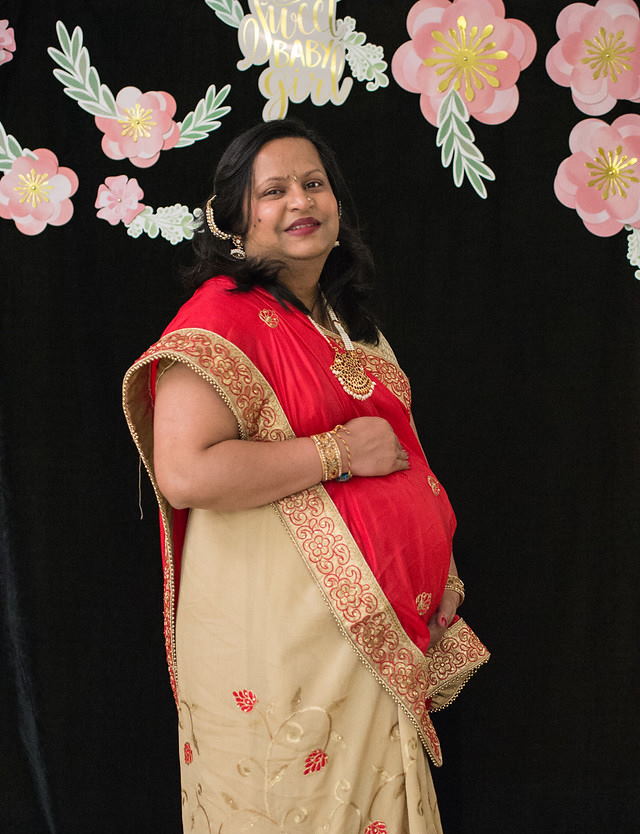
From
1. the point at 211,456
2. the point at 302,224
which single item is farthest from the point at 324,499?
the point at 302,224

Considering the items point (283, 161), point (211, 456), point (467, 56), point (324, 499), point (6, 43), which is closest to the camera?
point (211, 456)

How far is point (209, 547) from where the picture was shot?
156 centimetres

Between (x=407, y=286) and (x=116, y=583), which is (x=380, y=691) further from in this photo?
(x=407, y=286)

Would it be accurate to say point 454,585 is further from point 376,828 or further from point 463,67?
point 463,67

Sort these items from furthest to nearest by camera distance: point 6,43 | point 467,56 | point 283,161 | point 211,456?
point 467,56, point 6,43, point 283,161, point 211,456

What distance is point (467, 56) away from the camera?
2.32m

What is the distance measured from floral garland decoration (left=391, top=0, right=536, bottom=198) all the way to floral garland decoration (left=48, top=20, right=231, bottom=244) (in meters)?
0.50

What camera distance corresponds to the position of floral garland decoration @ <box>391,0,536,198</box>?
7.56ft

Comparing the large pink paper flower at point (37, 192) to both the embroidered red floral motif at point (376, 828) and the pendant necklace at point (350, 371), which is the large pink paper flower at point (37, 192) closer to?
the pendant necklace at point (350, 371)

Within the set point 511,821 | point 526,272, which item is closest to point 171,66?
point 526,272

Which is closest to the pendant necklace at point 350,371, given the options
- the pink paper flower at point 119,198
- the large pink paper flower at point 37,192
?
the pink paper flower at point 119,198

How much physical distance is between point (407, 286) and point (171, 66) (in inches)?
31.8

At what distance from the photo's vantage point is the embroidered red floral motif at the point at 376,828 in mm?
1515

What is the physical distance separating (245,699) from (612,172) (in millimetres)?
1677
